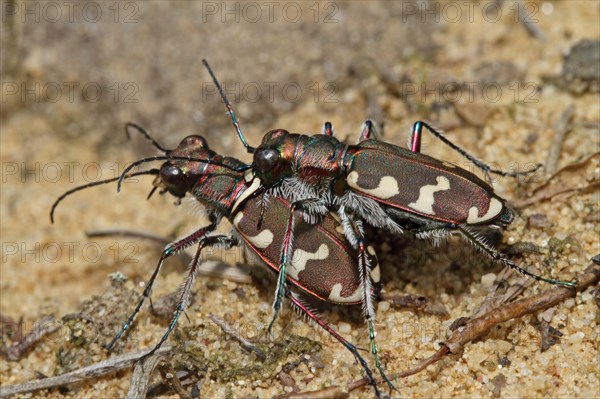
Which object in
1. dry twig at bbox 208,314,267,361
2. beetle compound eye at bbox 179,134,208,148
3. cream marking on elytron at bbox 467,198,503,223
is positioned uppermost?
beetle compound eye at bbox 179,134,208,148

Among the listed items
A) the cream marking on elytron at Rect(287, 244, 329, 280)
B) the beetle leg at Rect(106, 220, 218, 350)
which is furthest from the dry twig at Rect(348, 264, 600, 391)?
the beetle leg at Rect(106, 220, 218, 350)

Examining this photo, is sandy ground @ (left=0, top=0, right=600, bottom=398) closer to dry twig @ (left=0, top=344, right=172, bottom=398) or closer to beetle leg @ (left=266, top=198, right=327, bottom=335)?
dry twig @ (left=0, top=344, right=172, bottom=398)

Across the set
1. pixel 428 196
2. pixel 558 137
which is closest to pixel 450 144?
pixel 428 196

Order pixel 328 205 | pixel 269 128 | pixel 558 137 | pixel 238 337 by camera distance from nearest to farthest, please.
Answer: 1. pixel 238 337
2. pixel 328 205
3. pixel 558 137
4. pixel 269 128

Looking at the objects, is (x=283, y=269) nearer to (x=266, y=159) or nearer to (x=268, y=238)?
(x=268, y=238)

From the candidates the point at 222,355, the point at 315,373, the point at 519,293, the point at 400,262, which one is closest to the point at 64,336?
the point at 222,355

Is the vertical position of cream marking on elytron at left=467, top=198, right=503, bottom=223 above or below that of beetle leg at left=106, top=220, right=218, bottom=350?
above
